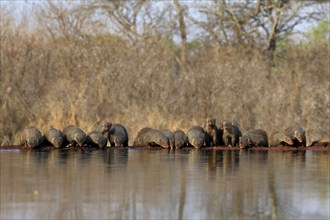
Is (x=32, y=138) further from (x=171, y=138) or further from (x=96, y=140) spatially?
(x=171, y=138)

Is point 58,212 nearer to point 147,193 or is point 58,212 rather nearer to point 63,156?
point 147,193

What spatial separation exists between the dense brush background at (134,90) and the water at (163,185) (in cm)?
557

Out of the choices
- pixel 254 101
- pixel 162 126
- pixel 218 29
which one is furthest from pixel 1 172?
pixel 218 29

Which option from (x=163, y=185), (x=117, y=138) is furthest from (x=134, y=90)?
Result: (x=163, y=185)

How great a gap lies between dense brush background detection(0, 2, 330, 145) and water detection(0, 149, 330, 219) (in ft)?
18.3

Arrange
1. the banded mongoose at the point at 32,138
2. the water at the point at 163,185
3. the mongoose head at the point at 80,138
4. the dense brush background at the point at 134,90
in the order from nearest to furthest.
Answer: the water at the point at 163,185, the banded mongoose at the point at 32,138, the mongoose head at the point at 80,138, the dense brush background at the point at 134,90

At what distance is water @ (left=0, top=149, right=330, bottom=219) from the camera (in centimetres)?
903

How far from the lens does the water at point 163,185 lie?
9.03m

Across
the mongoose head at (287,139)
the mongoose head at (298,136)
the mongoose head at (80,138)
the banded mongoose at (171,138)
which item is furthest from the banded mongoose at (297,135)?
the mongoose head at (80,138)

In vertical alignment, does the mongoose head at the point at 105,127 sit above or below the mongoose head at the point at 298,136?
above

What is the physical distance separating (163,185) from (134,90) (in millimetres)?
13412

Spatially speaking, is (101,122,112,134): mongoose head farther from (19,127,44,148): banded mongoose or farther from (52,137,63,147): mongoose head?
(19,127,44,148): banded mongoose

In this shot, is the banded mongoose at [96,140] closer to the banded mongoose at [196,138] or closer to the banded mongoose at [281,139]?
the banded mongoose at [196,138]

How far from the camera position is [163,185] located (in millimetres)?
11203
